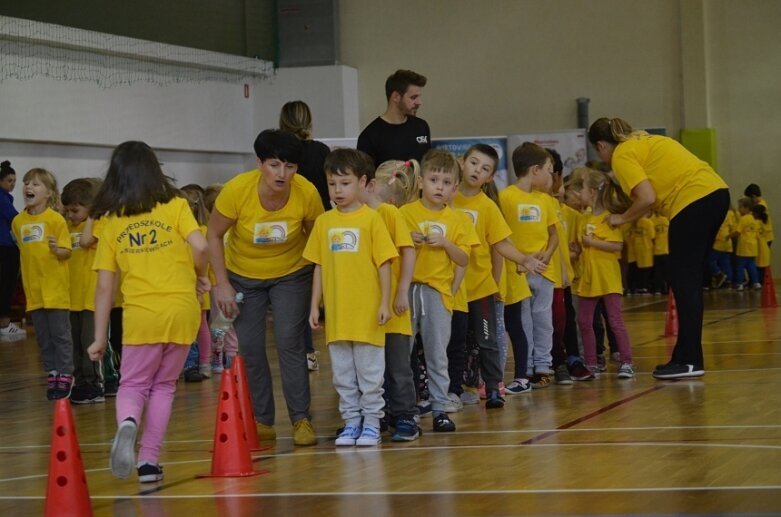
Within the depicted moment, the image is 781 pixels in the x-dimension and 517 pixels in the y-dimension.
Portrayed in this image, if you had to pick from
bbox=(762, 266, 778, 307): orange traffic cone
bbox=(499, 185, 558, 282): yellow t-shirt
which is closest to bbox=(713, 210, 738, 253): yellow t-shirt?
bbox=(762, 266, 778, 307): orange traffic cone

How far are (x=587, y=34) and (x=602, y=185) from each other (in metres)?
12.9

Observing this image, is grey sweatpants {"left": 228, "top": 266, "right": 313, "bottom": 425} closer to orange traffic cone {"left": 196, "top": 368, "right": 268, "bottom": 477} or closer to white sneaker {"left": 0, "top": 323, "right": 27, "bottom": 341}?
orange traffic cone {"left": 196, "top": 368, "right": 268, "bottom": 477}

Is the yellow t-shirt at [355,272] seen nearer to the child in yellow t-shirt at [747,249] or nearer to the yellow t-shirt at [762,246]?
the child in yellow t-shirt at [747,249]

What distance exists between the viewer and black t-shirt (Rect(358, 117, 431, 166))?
7395 millimetres

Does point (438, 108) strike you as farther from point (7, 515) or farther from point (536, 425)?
point (7, 515)

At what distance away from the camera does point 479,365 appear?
7094 millimetres

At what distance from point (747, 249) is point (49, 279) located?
44.1 feet

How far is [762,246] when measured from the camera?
1919 cm

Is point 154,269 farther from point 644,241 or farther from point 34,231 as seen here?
point 644,241

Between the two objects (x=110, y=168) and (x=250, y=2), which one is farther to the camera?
Result: (x=250, y=2)

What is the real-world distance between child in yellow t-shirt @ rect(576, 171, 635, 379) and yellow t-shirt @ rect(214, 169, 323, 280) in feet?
9.16

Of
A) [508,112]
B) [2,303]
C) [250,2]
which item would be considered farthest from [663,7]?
[2,303]

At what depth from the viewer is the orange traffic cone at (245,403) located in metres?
5.50

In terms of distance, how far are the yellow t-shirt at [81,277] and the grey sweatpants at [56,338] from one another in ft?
0.41
